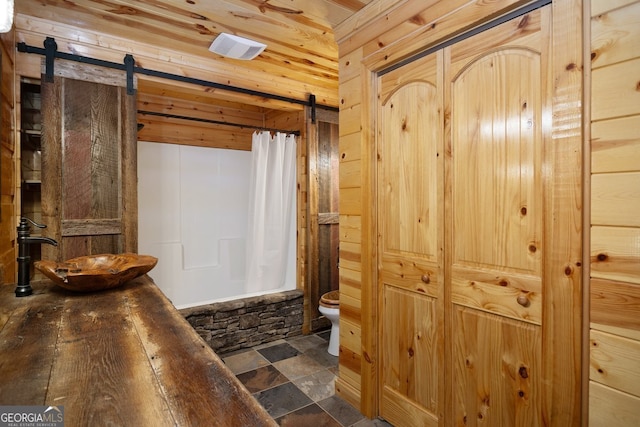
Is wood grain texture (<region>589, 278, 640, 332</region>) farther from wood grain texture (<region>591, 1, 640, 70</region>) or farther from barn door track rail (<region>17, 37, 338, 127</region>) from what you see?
barn door track rail (<region>17, 37, 338, 127</region>)

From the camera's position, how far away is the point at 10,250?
1889 millimetres

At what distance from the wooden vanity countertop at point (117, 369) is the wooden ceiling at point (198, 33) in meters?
1.67

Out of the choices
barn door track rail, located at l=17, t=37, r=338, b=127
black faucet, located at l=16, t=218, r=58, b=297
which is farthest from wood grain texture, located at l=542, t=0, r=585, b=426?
barn door track rail, located at l=17, t=37, r=338, b=127

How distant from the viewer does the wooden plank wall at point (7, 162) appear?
1.70 metres

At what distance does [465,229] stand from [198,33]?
206 cm

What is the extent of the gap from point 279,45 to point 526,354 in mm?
2348

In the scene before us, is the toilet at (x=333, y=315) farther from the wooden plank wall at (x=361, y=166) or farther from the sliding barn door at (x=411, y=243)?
the sliding barn door at (x=411, y=243)

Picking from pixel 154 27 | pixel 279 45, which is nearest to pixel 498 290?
pixel 279 45

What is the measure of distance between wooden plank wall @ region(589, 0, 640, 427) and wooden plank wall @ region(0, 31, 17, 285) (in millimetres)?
2504

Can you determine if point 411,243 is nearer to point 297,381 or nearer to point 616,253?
point 616,253

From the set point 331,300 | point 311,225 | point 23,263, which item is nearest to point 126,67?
point 23,263

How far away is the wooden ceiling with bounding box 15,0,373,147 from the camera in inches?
75.7

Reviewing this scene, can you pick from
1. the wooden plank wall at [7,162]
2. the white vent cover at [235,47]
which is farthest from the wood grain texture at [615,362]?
the wooden plank wall at [7,162]

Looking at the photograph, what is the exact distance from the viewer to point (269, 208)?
10.5 ft
